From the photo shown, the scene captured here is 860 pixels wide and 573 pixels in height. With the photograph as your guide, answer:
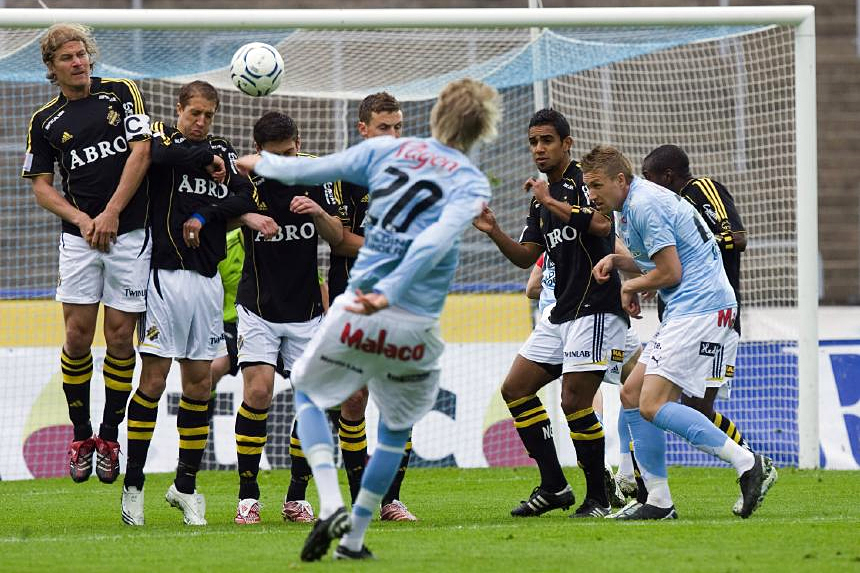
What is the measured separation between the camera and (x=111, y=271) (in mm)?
7777

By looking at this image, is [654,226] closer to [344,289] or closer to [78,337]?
[344,289]

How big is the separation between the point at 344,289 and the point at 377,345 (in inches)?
91.7

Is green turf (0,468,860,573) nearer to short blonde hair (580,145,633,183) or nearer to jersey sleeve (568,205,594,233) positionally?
jersey sleeve (568,205,594,233)

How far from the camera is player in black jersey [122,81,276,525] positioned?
7691 millimetres

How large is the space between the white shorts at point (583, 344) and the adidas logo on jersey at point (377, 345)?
2.29 metres

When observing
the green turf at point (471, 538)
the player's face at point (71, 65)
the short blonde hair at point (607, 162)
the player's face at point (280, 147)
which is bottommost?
the green turf at point (471, 538)

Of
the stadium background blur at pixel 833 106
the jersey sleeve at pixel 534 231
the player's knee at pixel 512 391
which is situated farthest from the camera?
the stadium background blur at pixel 833 106

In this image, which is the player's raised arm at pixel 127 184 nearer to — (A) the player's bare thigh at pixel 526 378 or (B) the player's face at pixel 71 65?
(B) the player's face at pixel 71 65

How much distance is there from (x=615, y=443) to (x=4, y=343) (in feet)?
19.0

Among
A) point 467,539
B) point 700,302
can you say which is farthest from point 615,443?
point 467,539

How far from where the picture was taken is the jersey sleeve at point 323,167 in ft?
19.3

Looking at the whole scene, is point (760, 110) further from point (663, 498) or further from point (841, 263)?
point (663, 498)

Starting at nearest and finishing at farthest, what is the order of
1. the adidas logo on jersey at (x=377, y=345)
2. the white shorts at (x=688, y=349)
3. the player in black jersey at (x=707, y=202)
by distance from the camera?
the adidas logo on jersey at (x=377, y=345) → the white shorts at (x=688, y=349) → the player in black jersey at (x=707, y=202)

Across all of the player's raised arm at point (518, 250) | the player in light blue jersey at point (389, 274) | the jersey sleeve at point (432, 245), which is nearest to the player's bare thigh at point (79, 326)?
the player in light blue jersey at point (389, 274)
